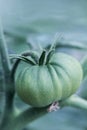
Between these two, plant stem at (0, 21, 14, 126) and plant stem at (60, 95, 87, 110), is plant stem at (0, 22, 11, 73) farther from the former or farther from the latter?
plant stem at (60, 95, 87, 110)

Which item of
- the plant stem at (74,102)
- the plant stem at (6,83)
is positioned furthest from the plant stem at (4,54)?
the plant stem at (74,102)

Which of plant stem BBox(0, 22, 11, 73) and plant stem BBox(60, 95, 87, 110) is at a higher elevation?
plant stem BBox(0, 22, 11, 73)

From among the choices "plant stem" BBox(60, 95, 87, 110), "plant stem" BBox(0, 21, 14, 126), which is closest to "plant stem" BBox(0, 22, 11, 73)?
"plant stem" BBox(0, 21, 14, 126)

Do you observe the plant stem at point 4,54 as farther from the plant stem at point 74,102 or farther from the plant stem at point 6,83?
the plant stem at point 74,102

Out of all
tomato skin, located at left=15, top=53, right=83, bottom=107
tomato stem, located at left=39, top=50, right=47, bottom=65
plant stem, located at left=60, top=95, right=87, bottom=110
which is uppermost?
tomato stem, located at left=39, top=50, right=47, bottom=65
